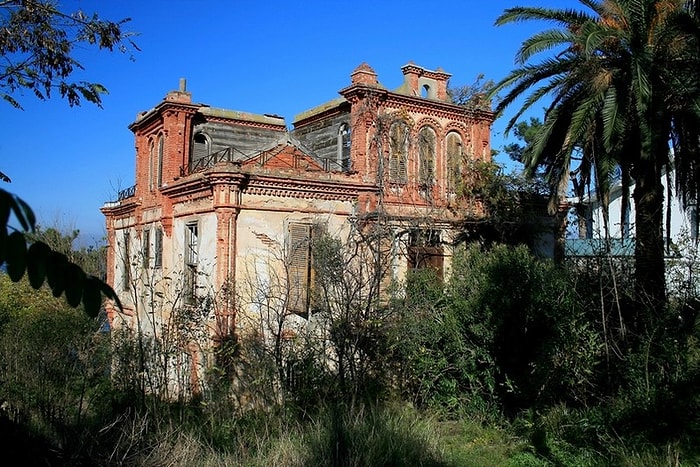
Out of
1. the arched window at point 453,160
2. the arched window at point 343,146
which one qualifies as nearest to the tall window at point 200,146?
the arched window at point 343,146

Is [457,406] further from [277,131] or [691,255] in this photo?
[277,131]

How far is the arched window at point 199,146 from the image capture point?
1961 centimetres

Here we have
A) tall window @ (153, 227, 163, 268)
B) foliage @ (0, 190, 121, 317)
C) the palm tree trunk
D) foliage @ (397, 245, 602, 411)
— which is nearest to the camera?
foliage @ (0, 190, 121, 317)

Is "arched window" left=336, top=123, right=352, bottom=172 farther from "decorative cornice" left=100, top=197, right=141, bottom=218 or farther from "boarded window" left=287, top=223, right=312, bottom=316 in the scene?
"decorative cornice" left=100, top=197, right=141, bottom=218

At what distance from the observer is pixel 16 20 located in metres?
6.28

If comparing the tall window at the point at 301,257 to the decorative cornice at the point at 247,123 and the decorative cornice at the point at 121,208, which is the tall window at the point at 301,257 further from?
the decorative cornice at the point at 121,208

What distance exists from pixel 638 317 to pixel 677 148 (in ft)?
14.7

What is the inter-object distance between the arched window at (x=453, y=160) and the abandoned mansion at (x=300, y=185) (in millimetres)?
43

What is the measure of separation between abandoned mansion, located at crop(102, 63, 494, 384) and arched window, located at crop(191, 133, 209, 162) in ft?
0.12

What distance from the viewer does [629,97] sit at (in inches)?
459

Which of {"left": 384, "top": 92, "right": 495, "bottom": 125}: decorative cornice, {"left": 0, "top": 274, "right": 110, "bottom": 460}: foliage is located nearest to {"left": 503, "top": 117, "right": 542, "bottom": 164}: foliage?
{"left": 384, "top": 92, "right": 495, "bottom": 125}: decorative cornice

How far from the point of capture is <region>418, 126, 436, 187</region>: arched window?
722 inches

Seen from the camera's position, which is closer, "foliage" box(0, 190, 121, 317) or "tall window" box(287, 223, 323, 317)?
"foliage" box(0, 190, 121, 317)

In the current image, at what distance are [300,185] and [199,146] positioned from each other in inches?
212
